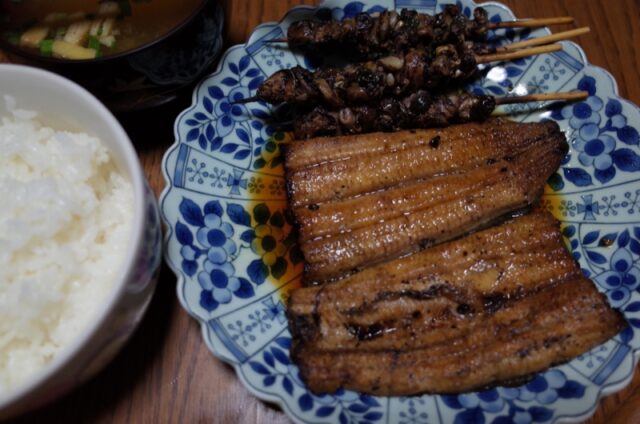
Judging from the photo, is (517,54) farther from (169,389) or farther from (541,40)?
(169,389)

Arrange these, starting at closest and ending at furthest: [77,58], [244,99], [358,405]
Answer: [358,405] → [77,58] → [244,99]

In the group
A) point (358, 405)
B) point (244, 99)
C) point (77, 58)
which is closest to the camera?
point (358, 405)

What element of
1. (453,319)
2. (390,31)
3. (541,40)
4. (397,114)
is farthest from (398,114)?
(453,319)

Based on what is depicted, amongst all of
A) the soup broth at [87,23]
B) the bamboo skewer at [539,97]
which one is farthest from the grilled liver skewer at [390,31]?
the soup broth at [87,23]

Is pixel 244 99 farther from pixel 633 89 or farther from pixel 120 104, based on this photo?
pixel 633 89

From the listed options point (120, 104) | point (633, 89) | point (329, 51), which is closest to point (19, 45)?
point (120, 104)

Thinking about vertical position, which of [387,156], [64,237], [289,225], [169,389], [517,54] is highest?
[517,54]
